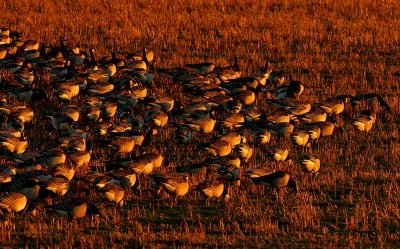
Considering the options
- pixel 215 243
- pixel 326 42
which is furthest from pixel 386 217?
pixel 326 42

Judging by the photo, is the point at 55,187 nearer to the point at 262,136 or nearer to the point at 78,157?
the point at 78,157

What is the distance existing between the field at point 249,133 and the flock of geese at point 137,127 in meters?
0.24

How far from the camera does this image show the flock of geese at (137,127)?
621 inches

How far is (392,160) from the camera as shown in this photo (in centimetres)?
1917

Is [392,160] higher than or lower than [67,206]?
lower

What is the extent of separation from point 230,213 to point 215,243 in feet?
5.38

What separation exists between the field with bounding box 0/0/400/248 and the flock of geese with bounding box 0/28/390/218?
24cm

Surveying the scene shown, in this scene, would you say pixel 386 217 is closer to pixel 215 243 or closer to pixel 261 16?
pixel 215 243

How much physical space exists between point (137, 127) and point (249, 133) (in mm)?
2877

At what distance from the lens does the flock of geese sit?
51.7ft

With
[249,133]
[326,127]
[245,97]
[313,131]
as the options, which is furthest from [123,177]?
[245,97]

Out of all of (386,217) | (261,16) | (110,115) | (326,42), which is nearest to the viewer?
(386,217)

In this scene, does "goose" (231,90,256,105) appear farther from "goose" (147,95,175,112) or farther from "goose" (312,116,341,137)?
"goose" (312,116,341,137)

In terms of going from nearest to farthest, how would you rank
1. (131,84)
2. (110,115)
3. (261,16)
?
(110,115) < (131,84) < (261,16)
